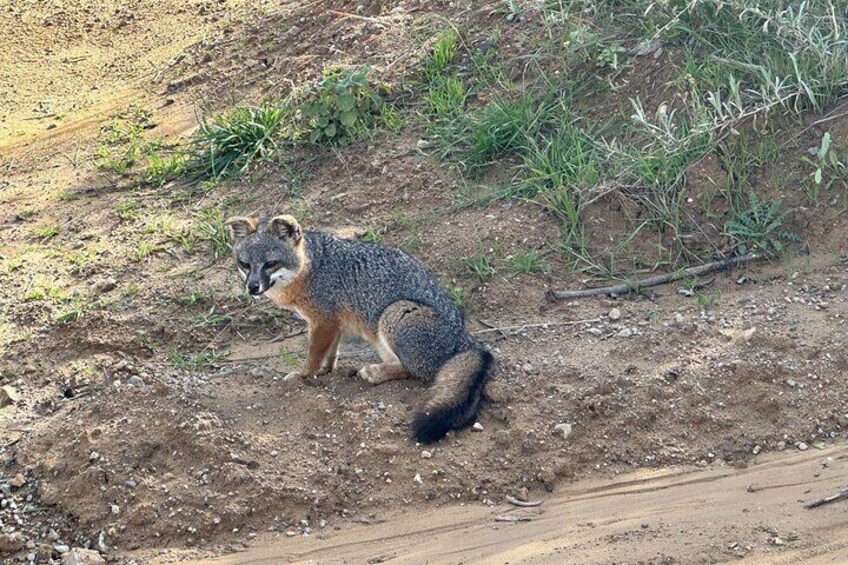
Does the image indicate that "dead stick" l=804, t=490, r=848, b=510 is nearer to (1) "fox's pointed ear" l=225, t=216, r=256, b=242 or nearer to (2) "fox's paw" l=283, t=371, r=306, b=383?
(2) "fox's paw" l=283, t=371, r=306, b=383

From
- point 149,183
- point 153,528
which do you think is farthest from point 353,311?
point 149,183

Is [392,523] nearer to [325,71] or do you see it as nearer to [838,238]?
[838,238]

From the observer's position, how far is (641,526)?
18.3ft

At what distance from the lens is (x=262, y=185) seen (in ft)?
30.5

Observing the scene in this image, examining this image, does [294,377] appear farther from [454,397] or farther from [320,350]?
[454,397]

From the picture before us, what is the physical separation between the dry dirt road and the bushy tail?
20.8 inches

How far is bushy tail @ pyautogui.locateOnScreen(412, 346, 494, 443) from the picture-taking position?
631cm

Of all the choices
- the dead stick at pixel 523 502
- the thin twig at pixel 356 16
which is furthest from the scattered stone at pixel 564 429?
the thin twig at pixel 356 16

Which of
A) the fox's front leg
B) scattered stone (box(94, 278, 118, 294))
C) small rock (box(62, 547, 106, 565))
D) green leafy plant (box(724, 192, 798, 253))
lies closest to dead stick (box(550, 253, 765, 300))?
green leafy plant (box(724, 192, 798, 253))

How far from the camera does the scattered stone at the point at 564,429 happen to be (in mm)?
6262

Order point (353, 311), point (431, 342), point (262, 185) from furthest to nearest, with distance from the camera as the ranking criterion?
point (262, 185) < point (353, 311) < point (431, 342)

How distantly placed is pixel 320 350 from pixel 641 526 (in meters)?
2.51

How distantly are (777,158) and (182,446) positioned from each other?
4526 millimetres

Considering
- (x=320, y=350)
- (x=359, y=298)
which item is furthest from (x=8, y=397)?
(x=359, y=298)
